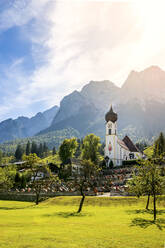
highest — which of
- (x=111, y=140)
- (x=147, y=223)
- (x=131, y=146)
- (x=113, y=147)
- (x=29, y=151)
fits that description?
(x=111, y=140)

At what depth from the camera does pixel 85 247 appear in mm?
10617

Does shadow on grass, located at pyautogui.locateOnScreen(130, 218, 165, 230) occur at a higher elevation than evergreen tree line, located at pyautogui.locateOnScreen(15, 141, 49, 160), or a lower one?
lower

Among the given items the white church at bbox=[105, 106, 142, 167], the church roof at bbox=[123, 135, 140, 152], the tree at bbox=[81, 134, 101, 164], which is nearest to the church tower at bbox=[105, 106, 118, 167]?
the white church at bbox=[105, 106, 142, 167]

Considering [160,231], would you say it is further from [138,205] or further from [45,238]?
[138,205]

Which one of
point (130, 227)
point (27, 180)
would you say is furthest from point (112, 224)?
point (27, 180)

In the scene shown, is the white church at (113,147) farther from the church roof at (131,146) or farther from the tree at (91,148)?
the tree at (91,148)

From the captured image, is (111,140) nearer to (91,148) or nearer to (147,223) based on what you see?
(91,148)

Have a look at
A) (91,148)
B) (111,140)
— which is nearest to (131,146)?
(111,140)

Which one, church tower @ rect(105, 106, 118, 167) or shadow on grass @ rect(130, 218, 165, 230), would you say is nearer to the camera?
shadow on grass @ rect(130, 218, 165, 230)

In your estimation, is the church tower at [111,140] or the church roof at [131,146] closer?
the church tower at [111,140]

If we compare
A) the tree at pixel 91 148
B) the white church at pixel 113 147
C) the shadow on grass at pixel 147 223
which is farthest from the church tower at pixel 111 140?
the shadow on grass at pixel 147 223

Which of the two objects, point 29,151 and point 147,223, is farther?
point 29,151

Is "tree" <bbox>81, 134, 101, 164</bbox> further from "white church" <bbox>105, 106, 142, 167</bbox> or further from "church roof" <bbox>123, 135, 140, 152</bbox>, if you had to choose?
"church roof" <bbox>123, 135, 140, 152</bbox>

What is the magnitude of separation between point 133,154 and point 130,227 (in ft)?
252
